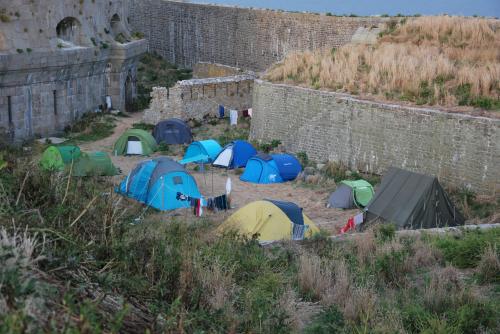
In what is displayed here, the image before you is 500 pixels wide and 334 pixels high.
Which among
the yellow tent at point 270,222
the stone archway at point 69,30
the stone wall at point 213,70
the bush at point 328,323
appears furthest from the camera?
the stone wall at point 213,70

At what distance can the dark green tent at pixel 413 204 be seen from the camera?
1384 cm

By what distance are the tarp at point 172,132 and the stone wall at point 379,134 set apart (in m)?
2.33

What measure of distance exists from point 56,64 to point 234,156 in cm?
668

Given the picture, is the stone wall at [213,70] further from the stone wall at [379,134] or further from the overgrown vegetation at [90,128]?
the stone wall at [379,134]

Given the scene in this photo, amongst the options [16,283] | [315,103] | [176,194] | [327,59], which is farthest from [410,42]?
[16,283]

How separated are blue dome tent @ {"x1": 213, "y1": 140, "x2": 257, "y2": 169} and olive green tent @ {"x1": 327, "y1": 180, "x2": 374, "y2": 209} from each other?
179 inches

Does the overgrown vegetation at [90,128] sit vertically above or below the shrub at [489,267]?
below

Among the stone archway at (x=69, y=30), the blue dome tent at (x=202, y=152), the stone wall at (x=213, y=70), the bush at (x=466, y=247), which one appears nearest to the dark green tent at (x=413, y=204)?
the bush at (x=466, y=247)

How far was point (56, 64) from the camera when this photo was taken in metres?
22.5

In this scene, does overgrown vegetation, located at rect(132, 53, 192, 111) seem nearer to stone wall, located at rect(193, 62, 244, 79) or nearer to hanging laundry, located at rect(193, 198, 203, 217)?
stone wall, located at rect(193, 62, 244, 79)

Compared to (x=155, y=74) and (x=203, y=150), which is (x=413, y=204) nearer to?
(x=203, y=150)

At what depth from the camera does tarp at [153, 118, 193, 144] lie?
23.1 metres

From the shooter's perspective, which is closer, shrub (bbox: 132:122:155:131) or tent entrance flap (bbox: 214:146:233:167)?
tent entrance flap (bbox: 214:146:233:167)

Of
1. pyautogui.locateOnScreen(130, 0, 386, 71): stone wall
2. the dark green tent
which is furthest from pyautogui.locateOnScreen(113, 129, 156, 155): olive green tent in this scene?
pyautogui.locateOnScreen(130, 0, 386, 71): stone wall
